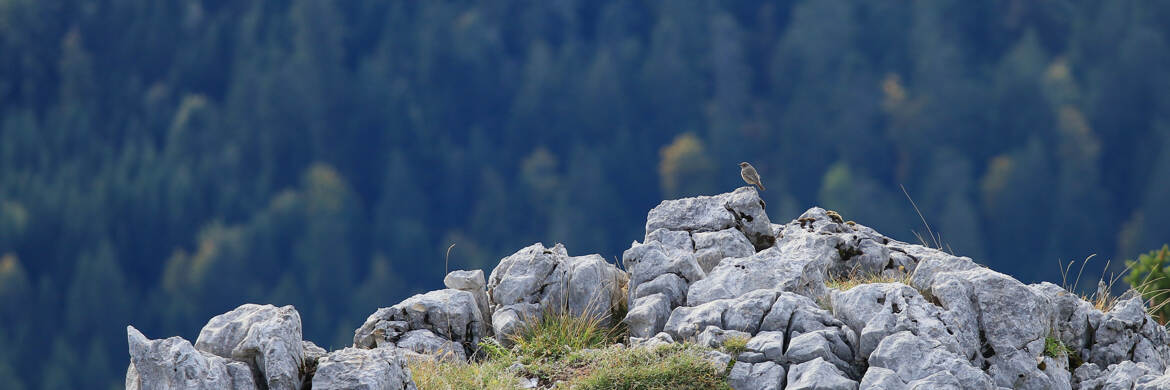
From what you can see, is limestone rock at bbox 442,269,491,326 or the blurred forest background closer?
limestone rock at bbox 442,269,491,326

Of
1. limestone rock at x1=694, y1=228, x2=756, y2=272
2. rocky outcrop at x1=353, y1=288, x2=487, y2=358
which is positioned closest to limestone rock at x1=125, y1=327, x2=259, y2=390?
rocky outcrop at x1=353, y1=288, x2=487, y2=358

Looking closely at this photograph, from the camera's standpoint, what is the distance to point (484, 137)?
113 m

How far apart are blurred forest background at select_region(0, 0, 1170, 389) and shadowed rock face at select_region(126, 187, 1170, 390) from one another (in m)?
70.8

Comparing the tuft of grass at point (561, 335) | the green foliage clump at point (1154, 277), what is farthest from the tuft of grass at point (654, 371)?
the green foliage clump at point (1154, 277)

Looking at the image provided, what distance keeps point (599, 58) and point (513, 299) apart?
100513mm

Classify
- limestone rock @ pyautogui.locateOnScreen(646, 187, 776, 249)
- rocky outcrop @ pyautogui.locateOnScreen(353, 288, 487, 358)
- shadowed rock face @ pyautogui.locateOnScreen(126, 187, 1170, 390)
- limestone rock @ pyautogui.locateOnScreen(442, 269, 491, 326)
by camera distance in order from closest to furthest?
shadowed rock face @ pyautogui.locateOnScreen(126, 187, 1170, 390) → rocky outcrop @ pyautogui.locateOnScreen(353, 288, 487, 358) → limestone rock @ pyautogui.locateOnScreen(442, 269, 491, 326) → limestone rock @ pyautogui.locateOnScreen(646, 187, 776, 249)

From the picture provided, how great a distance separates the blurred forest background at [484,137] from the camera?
92.5 metres

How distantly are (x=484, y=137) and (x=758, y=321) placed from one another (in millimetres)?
101430

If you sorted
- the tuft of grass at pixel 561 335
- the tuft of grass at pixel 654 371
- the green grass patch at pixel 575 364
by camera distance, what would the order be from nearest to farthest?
the tuft of grass at pixel 654 371 < the green grass patch at pixel 575 364 < the tuft of grass at pixel 561 335

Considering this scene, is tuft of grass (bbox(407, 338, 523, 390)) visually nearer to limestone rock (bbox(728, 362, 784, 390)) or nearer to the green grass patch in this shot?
the green grass patch

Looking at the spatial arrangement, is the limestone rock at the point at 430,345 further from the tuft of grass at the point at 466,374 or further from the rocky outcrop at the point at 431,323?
the tuft of grass at the point at 466,374

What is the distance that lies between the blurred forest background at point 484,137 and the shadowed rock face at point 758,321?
70.8m

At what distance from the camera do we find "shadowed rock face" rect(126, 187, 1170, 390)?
445 inches

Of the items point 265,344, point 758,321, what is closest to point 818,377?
point 758,321
